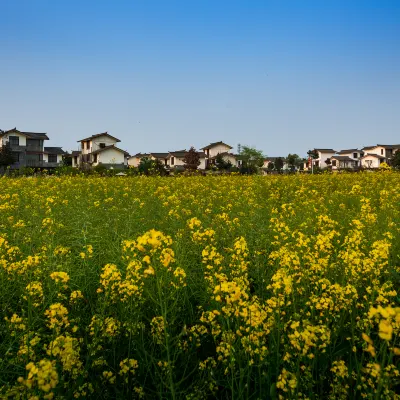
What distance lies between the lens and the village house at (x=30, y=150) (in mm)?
69250

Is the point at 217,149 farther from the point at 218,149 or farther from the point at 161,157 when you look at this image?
the point at 161,157

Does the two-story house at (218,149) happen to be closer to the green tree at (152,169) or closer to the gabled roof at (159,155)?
the gabled roof at (159,155)

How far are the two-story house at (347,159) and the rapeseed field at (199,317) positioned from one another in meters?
104

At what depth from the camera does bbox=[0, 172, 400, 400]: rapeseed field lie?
2.04 metres

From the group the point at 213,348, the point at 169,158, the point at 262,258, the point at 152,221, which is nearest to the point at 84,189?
the point at 152,221

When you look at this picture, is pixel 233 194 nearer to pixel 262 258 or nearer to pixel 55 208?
pixel 55 208

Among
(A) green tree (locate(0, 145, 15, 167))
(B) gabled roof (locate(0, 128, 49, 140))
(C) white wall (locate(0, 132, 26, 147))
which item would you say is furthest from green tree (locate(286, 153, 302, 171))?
(A) green tree (locate(0, 145, 15, 167))

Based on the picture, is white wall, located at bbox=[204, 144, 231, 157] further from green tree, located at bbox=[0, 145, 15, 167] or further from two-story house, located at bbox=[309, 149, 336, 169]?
green tree, located at bbox=[0, 145, 15, 167]

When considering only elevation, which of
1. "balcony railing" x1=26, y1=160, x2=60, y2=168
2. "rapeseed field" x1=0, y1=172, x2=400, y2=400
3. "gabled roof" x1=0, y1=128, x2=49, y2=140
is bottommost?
"rapeseed field" x1=0, y1=172, x2=400, y2=400

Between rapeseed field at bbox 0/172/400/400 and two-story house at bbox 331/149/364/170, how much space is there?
103602mm

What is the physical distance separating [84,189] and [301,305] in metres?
10.8

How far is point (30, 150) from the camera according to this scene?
2803 inches

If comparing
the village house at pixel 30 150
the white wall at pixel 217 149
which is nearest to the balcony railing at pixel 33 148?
the village house at pixel 30 150

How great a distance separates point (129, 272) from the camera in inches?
119
